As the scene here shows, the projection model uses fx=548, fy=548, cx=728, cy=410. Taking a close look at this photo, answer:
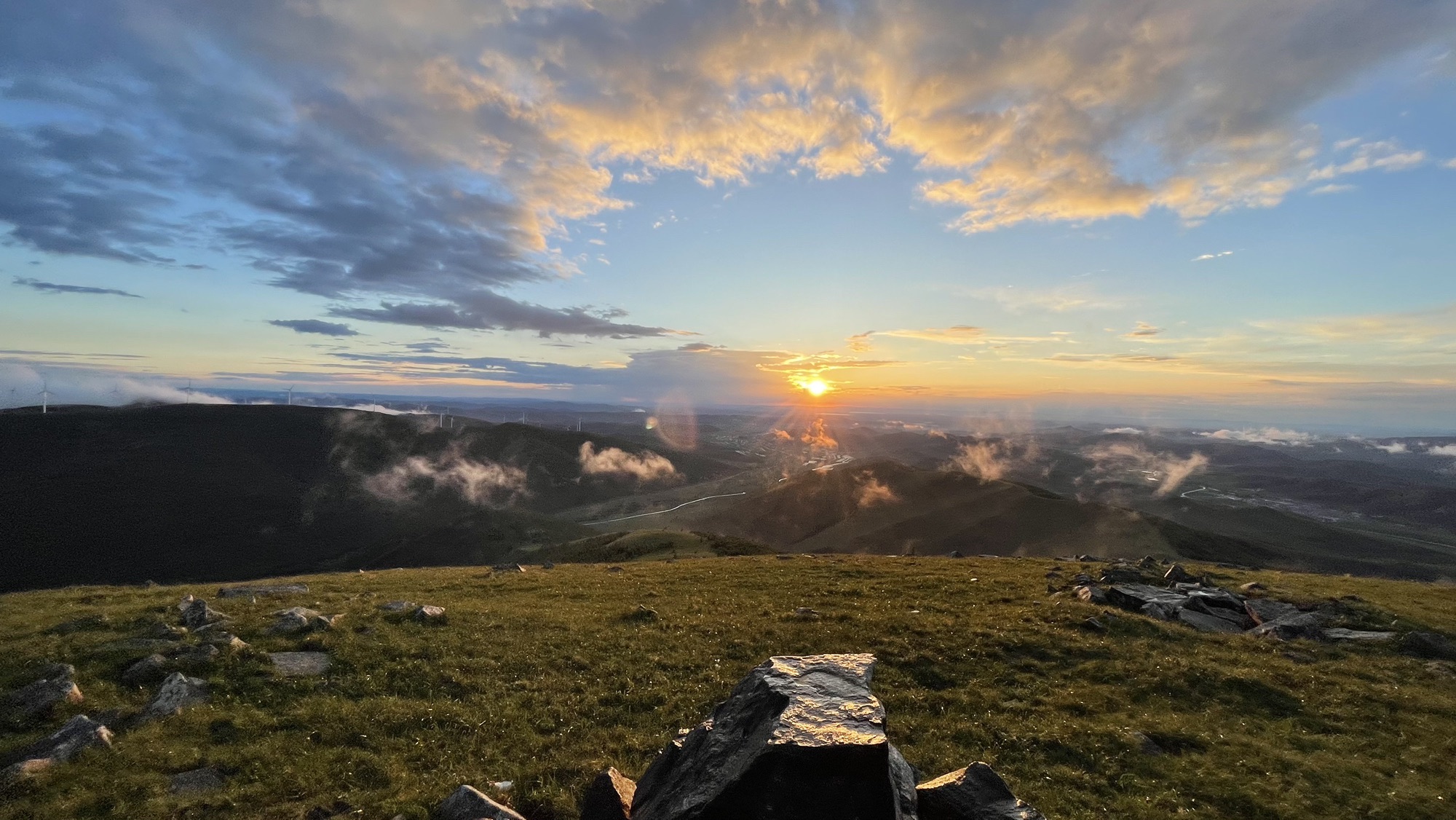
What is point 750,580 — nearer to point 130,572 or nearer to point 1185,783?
point 1185,783

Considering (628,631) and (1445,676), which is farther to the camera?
(628,631)

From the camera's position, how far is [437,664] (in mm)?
21812

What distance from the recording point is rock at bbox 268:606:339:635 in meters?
23.2

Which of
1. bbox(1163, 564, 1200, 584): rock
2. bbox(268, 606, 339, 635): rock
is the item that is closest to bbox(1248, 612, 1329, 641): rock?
bbox(1163, 564, 1200, 584): rock

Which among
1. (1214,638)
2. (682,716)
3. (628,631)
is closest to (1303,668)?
(1214,638)

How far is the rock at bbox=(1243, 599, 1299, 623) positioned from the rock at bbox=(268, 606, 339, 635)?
47.7m

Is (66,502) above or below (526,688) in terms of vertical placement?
below

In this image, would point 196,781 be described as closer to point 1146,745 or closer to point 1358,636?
point 1146,745

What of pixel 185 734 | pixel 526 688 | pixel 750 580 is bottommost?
pixel 750 580

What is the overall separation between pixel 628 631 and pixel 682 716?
371 inches

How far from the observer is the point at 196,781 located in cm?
1362

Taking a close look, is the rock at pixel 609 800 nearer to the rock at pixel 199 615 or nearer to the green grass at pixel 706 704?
the green grass at pixel 706 704

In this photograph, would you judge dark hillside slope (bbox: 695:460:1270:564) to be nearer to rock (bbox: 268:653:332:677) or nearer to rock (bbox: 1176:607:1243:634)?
rock (bbox: 1176:607:1243:634)

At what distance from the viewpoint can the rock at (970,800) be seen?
10.2 meters
